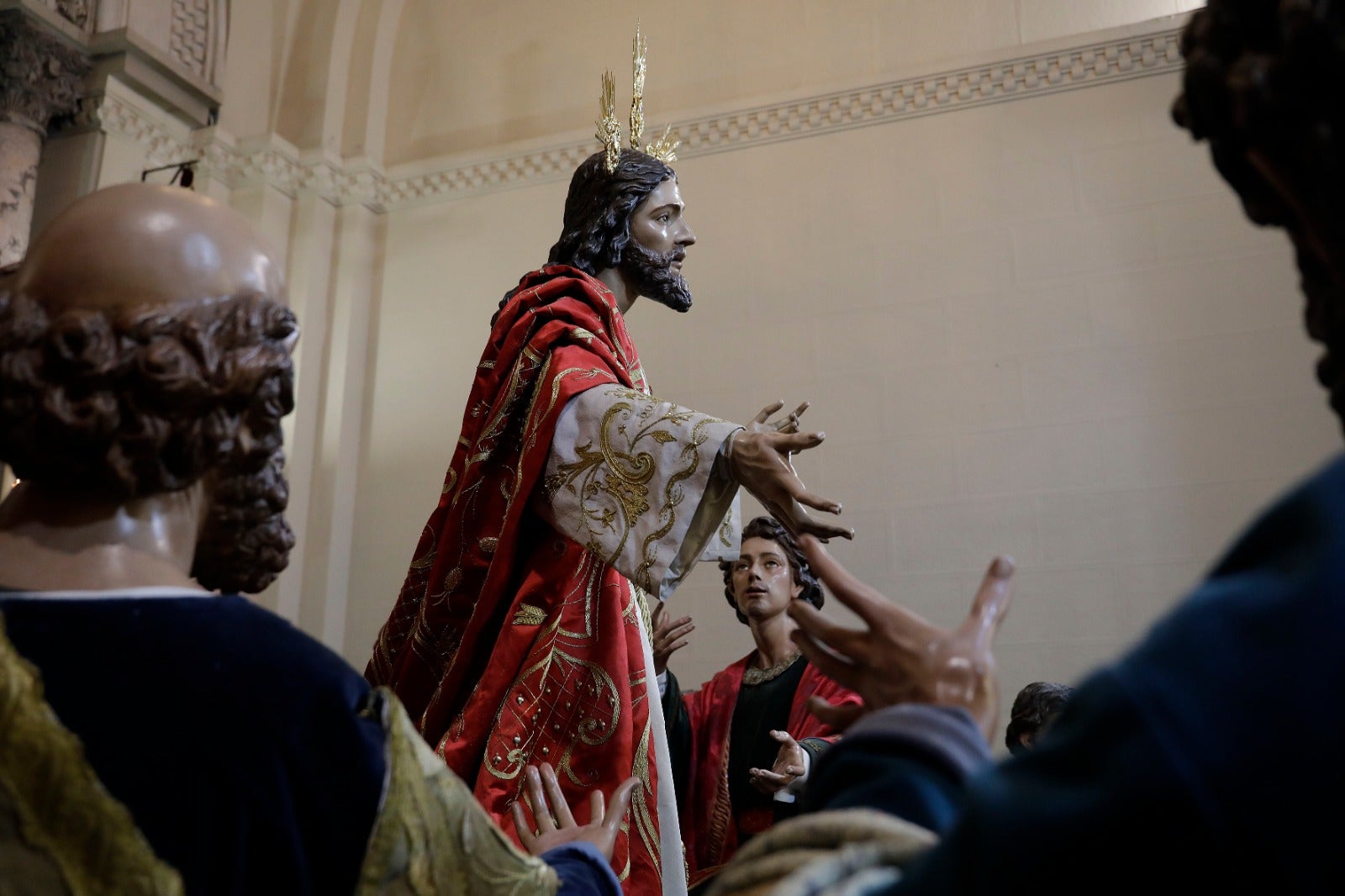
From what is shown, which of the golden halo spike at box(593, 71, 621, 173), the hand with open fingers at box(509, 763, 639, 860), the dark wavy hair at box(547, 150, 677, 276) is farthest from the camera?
the golden halo spike at box(593, 71, 621, 173)

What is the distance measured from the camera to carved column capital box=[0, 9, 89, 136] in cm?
512

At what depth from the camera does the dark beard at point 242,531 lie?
1274mm

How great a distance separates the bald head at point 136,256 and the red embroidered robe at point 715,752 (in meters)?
2.82

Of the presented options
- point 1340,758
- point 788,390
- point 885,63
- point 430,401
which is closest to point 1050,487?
point 788,390

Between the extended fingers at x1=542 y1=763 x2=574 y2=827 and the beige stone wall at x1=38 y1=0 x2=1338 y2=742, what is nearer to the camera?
the extended fingers at x1=542 y1=763 x2=574 y2=827

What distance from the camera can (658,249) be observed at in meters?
3.10

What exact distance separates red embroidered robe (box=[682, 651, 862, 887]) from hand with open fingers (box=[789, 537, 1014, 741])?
276 cm

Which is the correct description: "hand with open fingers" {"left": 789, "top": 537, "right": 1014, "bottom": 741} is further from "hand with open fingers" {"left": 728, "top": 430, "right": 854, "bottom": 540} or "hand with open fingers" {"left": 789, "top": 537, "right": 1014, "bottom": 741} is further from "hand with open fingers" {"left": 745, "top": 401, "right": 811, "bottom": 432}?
"hand with open fingers" {"left": 745, "top": 401, "right": 811, "bottom": 432}

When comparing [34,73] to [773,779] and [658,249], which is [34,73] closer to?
[658,249]

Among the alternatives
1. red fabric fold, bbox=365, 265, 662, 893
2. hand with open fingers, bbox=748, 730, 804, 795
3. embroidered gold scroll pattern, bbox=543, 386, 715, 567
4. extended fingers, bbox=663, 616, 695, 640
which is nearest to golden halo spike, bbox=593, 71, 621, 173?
red fabric fold, bbox=365, 265, 662, 893

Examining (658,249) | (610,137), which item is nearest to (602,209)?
(658,249)

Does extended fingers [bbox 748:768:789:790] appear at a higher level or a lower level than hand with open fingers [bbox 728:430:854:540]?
lower

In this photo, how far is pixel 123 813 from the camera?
103 centimetres

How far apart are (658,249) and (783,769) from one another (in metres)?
1.50
